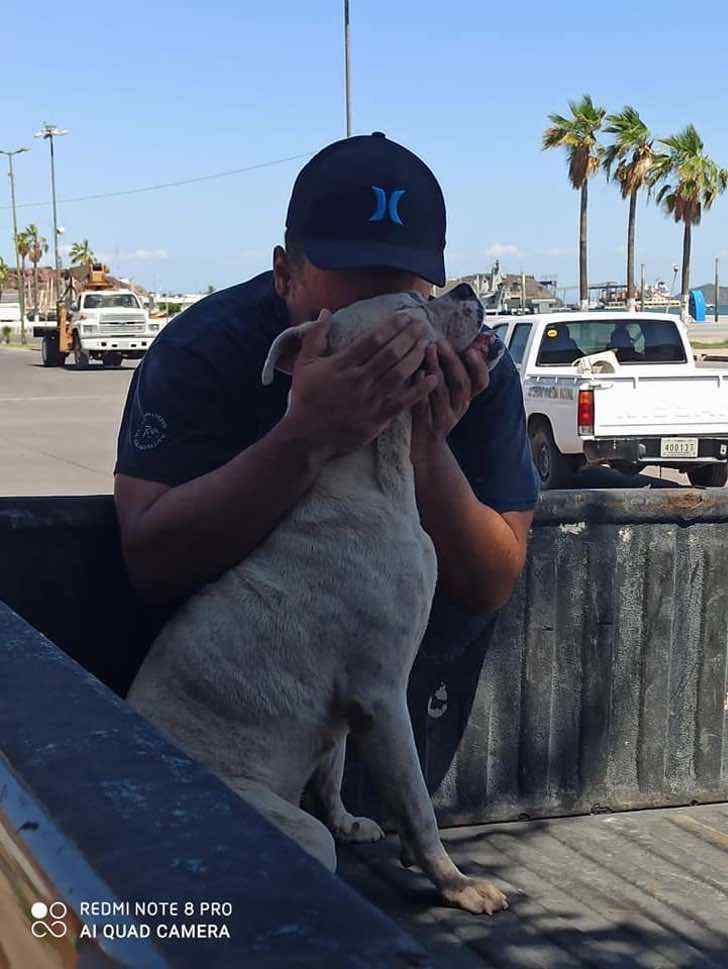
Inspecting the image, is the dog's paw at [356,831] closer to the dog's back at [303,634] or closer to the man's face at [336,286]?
the dog's back at [303,634]

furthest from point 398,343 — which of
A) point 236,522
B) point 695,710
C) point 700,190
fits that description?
point 700,190

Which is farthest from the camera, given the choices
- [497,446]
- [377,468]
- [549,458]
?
[549,458]

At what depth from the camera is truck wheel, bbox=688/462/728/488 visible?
13.5 metres

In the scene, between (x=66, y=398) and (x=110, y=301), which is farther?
(x=110, y=301)

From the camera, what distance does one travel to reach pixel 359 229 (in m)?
2.80

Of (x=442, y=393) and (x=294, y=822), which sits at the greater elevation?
(x=442, y=393)

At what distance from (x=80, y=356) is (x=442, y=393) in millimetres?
37909

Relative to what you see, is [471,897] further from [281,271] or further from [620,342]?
[620,342]

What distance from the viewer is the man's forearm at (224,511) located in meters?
2.65

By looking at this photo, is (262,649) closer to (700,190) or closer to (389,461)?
(389,461)

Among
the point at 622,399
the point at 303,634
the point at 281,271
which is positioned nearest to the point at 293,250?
the point at 281,271

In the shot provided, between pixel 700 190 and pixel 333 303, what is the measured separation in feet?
176

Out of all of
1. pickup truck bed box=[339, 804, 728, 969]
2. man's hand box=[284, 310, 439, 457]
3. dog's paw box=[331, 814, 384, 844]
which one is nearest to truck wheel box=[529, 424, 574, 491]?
pickup truck bed box=[339, 804, 728, 969]

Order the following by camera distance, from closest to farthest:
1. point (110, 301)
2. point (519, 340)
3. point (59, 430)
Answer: point (519, 340)
point (59, 430)
point (110, 301)
